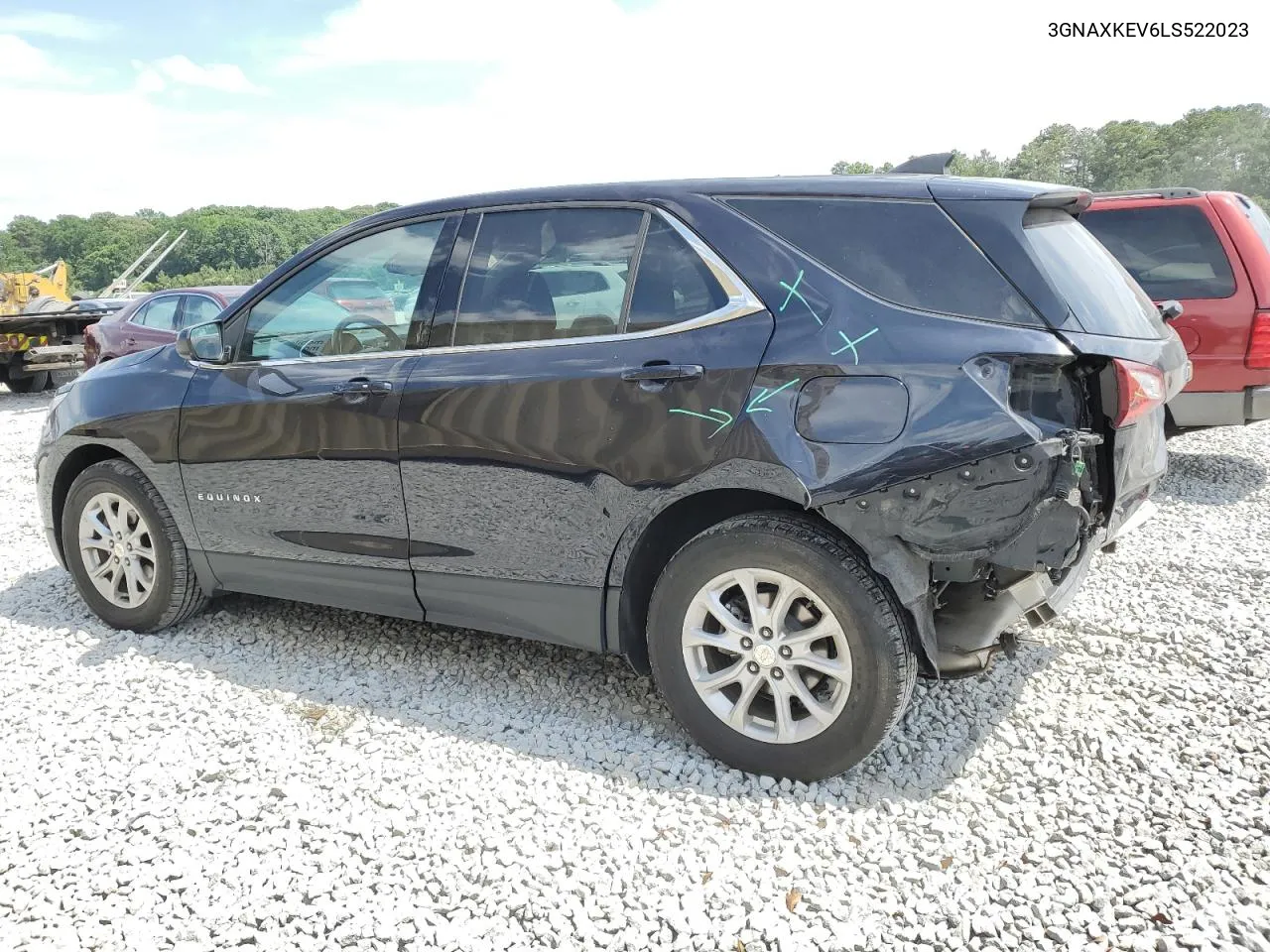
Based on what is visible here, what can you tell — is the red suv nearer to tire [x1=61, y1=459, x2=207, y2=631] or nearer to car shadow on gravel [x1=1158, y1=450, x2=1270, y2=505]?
car shadow on gravel [x1=1158, y1=450, x2=1270, y2=505]

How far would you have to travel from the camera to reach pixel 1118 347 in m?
2.67

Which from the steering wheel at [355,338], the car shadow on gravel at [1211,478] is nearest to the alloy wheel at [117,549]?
the steering wheel at [355,338]

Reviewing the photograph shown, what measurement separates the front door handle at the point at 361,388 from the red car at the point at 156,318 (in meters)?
9.17

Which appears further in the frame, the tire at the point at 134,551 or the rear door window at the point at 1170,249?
the rear door window at the point at 1170,249

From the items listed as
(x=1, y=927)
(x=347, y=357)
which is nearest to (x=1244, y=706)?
(x=347, y=357)

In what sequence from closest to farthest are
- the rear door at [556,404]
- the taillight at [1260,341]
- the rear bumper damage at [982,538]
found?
the rear bumper damage at [982,538], the rear door at [556,404], the taillight at [1260,341]

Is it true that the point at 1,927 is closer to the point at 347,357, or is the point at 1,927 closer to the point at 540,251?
the point at 347,357

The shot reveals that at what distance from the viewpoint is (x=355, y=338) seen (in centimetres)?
361

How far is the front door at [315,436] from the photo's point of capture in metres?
3.49

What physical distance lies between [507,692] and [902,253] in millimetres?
2188

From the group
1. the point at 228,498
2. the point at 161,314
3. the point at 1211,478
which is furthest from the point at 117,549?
the point at 161,314

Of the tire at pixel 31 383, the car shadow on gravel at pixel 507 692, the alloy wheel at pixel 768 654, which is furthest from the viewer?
the tire at pixel 31 383

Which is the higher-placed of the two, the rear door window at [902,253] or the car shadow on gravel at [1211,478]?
the rear door window at [902,253]

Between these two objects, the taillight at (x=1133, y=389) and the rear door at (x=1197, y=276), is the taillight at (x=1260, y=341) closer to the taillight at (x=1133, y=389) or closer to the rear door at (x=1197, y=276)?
the rear door at (x=1197, y=276)
